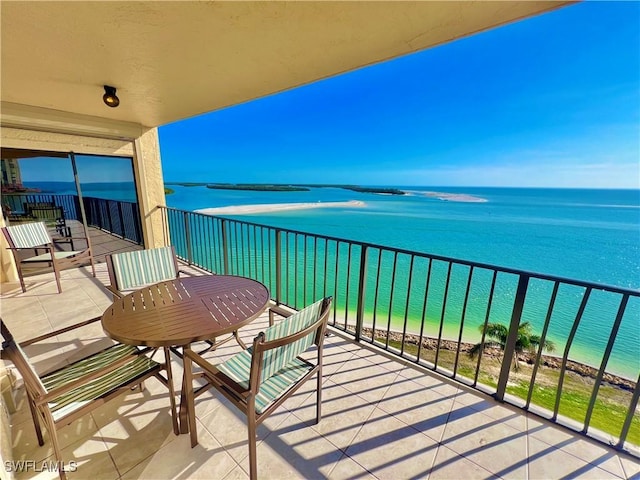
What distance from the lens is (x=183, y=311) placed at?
5.27 ft

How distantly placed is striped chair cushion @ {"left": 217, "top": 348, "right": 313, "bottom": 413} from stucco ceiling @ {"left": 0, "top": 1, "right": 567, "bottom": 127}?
2.03 meters

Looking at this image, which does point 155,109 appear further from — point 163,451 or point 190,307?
point 163,451

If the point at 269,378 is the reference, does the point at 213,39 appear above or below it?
above

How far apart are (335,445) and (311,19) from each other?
254cm

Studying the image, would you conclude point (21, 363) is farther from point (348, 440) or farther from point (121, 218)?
point (121, 218)

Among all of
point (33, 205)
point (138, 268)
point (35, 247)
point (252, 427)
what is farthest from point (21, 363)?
point (33, 205)

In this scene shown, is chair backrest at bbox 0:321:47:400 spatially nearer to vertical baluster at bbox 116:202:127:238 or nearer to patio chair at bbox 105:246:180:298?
patio chair at bbox 105:246:180:298

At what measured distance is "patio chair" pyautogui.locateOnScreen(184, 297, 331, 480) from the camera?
1.09 m

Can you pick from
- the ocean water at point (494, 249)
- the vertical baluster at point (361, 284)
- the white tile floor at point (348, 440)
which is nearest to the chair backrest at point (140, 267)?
the white tile floor at point (348, 440)

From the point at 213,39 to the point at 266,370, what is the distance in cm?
213

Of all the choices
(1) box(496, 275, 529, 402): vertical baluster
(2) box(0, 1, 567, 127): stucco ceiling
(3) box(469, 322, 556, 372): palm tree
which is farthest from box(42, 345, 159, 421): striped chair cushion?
(3) box(469, 322, 556, 372): palm tree

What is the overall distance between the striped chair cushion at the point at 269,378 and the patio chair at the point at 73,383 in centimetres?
39

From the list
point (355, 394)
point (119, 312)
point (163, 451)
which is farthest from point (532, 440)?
point (119, 312)

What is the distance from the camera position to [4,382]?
1707 mm
